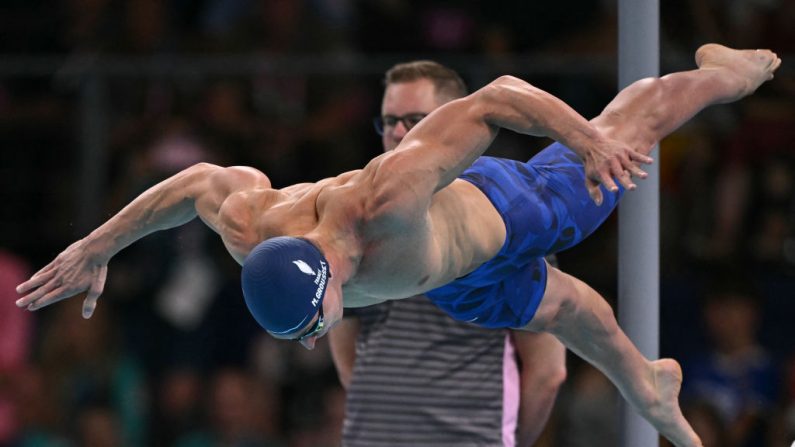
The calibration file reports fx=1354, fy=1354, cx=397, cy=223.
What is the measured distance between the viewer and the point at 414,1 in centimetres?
794

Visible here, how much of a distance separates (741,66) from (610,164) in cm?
95

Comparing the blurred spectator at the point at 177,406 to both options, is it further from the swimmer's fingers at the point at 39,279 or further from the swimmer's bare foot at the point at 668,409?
the swimmer's bare foot at the point at 668,409

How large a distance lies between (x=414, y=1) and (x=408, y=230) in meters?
4.76

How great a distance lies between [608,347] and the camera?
157 inches

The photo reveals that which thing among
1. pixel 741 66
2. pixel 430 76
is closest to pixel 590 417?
pixel 430 76

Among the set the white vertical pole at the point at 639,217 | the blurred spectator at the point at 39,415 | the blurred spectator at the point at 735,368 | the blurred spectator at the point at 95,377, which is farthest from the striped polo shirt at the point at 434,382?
the blurred spectator at the point at 39,415

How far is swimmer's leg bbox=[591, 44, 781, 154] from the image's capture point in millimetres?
3838

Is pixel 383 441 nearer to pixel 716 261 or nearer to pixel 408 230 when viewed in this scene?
pixel 408 230

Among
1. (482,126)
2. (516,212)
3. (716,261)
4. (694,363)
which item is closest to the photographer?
(482,126)

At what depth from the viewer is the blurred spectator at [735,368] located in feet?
20.0

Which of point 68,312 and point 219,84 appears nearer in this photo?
point 68,312

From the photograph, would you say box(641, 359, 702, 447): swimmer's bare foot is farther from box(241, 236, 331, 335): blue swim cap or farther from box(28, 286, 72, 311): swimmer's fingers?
box(28, 286, 72, 311): swimmer's fingers

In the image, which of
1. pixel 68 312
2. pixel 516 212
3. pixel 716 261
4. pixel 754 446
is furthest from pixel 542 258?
pixel 68 312

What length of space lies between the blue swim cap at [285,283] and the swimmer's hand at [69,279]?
0.80m
